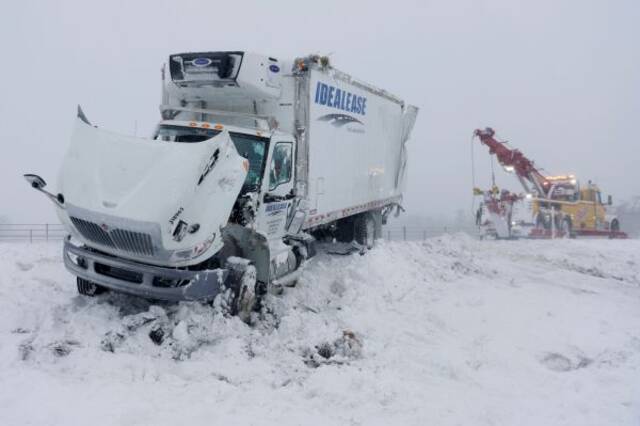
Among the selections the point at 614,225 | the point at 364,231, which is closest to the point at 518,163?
the point at 614,225

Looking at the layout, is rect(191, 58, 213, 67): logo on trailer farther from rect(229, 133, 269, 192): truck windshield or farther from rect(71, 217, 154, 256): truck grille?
rect(71, 217, 154, 256): truck grille

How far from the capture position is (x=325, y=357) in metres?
6.46

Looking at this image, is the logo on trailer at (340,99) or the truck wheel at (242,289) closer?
the truck wheel at (242,289)

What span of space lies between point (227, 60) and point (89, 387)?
5.56 metres

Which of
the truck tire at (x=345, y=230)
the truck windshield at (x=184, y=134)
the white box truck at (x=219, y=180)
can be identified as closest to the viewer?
the white box truck at (x=219, y=180)

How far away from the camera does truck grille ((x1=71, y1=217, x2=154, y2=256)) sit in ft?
19.6

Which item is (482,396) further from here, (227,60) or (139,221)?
(227,60)

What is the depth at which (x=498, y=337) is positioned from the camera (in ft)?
25.0

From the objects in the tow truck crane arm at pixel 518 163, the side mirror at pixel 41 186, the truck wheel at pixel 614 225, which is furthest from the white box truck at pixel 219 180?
the truck wheel at pixel 614 225

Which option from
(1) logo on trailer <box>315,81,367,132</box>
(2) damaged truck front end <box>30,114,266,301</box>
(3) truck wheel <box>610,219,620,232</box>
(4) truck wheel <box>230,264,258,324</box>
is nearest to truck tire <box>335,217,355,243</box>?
(1) logo on trailer <box>315,81,367,132</box>

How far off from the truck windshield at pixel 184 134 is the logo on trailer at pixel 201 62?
1214mm

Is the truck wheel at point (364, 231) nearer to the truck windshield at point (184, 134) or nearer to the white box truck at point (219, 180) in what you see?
the white box truck at point (219, 180)

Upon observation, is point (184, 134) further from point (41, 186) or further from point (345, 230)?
point (345, 230)

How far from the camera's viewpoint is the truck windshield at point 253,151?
7.93 m
